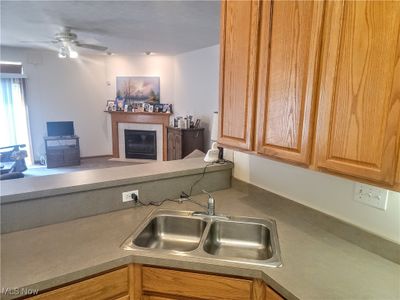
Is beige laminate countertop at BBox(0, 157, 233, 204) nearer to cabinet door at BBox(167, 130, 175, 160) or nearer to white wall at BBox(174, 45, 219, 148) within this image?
white wall at BBox(174, 45, 219, 148)

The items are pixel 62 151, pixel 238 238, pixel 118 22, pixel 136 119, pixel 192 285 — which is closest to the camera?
pixel 192 285

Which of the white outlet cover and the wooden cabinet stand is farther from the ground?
the white outlet cover

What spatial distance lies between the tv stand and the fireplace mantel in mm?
906

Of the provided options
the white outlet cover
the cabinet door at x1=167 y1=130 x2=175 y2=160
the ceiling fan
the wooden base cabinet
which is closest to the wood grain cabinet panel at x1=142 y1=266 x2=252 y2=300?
the wooden base cabinet

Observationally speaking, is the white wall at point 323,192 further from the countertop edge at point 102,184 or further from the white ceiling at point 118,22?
the white ceiling at point 118,22

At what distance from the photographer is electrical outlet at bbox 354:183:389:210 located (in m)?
1.12

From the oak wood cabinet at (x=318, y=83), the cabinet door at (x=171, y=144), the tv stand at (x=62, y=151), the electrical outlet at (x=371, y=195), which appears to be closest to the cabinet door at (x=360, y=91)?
the oak wood cabinet at (x=318, y=83)

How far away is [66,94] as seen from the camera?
249 inches

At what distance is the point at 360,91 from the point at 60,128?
21.0 ft

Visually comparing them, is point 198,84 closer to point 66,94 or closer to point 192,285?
point 66,94

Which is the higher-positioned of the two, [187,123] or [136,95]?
[136,95]

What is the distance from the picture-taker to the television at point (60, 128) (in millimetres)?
5953

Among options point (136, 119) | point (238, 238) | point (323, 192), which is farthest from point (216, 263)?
point (136, 119)

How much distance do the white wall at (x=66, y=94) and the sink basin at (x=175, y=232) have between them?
19.0ft
